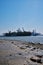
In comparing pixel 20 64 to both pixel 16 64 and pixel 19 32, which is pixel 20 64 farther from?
pixel 19 32

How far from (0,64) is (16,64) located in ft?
3.03

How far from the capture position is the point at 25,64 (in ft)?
28.9

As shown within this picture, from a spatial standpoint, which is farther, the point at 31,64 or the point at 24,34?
the point at 24,34

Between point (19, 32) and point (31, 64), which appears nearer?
point (31, 64)

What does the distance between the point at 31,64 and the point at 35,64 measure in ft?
0.76

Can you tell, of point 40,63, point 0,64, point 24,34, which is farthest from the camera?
point 24,34

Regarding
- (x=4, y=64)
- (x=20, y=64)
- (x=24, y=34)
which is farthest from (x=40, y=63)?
(x=24, y=34)

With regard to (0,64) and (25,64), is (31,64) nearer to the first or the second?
(25,64)

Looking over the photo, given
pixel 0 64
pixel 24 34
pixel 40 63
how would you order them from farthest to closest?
pixel 24 34, pixel 40 63, pixel 0 64

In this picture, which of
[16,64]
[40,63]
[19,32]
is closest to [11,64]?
[16,64]

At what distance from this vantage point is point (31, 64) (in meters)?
8.86

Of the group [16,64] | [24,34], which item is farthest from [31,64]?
[24,34]

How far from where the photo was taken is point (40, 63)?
935 centimetres

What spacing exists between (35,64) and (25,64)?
58 centimetres
